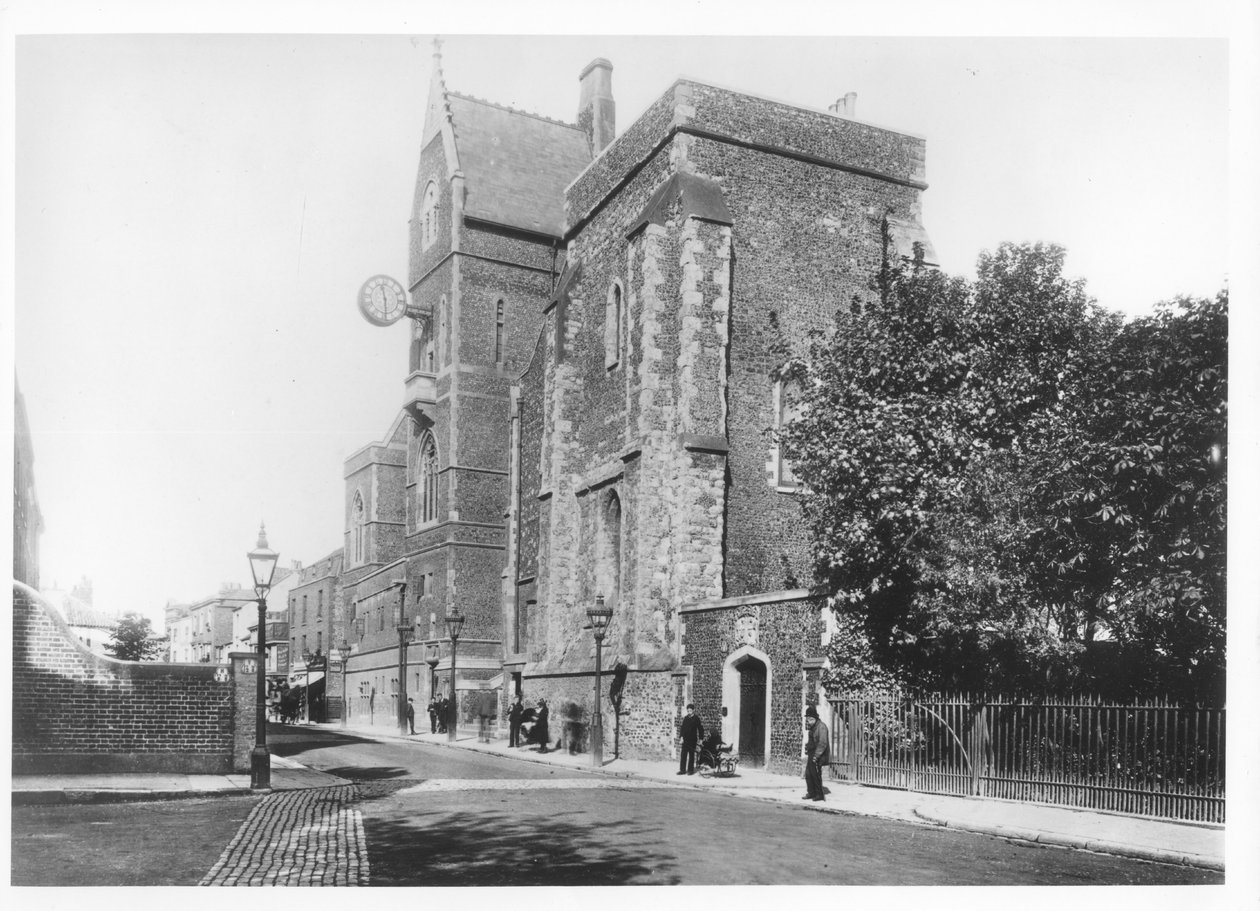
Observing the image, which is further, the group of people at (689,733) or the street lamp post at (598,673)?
the street lamp post at (598,673)

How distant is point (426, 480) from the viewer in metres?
44.8

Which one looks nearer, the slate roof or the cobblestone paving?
the cobblestone paving

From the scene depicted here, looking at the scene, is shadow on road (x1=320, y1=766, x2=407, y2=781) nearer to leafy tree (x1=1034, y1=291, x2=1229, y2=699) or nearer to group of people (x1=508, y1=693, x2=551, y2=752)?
group of people (x1=508, y1=693, x2=551, y2=752)

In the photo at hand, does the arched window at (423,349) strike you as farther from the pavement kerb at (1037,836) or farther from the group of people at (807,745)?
the pavement kerb at (1037,836)

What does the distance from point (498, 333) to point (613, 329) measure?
46.2 feet

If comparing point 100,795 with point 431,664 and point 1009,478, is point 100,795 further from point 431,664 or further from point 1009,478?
point 431,664

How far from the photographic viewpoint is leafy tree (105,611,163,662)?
4950cm

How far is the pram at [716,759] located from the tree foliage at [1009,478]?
2771mm

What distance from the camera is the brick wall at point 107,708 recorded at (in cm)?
1730

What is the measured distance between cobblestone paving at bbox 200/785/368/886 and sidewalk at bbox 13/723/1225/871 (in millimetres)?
2284

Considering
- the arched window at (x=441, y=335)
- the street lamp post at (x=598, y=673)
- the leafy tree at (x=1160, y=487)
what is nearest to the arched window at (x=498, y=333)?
the arched window at (x=441, y=335)

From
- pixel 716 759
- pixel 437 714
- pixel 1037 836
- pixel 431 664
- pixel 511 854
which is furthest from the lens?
pixel 431 664

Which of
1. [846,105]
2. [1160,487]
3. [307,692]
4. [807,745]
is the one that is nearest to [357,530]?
[307,692]

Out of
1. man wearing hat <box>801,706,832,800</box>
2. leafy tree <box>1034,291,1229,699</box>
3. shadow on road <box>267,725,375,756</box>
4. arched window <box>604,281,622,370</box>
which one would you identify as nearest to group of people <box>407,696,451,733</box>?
shadow on road <box>267,725,375,756</box>
